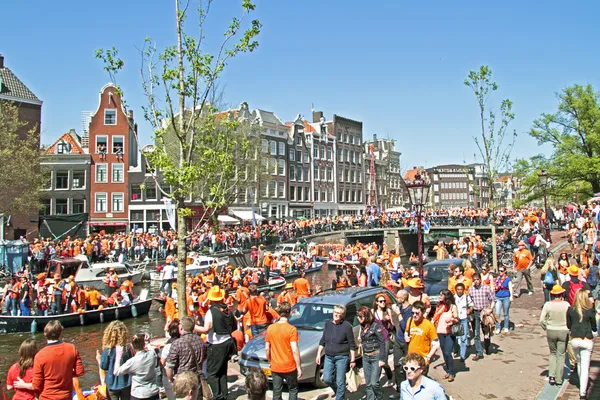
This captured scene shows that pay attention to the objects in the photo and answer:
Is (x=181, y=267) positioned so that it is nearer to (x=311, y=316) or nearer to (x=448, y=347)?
(x=311, y=316)

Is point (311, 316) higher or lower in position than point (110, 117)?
lower

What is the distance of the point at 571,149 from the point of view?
3891 cm

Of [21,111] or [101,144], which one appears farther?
[101,144]

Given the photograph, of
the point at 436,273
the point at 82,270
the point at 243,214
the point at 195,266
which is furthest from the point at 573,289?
the point at 243,214

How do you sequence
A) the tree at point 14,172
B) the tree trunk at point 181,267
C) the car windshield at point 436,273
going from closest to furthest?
the tree trunk at point 181,267
the car windshield at point 436,273
the tree at point 14,172

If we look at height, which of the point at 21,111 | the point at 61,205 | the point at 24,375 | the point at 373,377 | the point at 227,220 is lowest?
the point at 373,377

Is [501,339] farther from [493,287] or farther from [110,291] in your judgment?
[110,291]

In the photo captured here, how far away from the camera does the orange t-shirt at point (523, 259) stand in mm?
15695

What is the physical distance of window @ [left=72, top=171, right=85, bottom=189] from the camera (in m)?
45.6

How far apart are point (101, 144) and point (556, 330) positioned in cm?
4539

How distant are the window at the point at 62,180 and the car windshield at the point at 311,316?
41600mm

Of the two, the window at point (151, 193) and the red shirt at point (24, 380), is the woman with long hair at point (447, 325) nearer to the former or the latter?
the red shirt at point (24, 380)

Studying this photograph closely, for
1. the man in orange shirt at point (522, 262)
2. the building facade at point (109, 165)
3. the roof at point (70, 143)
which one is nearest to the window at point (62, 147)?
the roof at point (70, 143)

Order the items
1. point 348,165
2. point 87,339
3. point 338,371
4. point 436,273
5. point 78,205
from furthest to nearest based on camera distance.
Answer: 1. point 348,165
2. point 78,205
3. point 87,339
4. point 436,273
5. point 338,371
